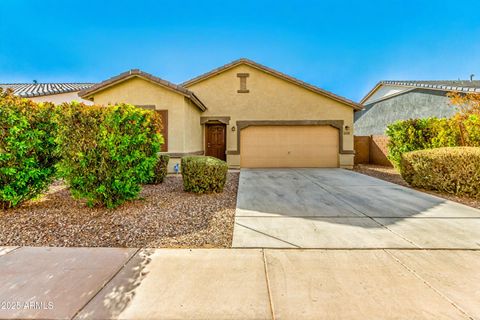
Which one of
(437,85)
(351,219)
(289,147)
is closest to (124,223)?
(351,219)

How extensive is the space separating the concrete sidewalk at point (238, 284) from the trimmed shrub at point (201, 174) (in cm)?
324

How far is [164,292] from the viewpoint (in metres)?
2.34

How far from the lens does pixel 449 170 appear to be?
6504mm

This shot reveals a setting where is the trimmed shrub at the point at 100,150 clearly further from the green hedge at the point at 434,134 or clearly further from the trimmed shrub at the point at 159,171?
the green hedge at the point at 434,134

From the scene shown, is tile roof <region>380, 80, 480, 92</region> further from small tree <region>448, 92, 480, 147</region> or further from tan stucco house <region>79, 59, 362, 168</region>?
tan stucco house <region>79, 59, 362, 168</region>

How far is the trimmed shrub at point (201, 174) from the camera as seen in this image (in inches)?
251

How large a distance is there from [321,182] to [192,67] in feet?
41.9

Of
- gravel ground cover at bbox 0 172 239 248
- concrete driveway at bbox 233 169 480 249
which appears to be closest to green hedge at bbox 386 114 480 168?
concrete driveway at bbox 233 169 480 249

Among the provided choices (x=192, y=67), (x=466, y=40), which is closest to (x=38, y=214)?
(x=192, y=67)

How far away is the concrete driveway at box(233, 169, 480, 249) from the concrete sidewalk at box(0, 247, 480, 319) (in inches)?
12.2

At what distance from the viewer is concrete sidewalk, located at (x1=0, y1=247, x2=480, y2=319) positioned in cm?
209

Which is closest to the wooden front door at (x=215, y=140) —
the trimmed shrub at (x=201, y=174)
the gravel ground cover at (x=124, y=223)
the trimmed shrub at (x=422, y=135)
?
the trimmed shrub at (x=201, y=174)

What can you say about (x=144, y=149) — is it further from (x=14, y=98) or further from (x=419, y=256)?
(x=419, y=256)

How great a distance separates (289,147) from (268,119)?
76.2 inches
